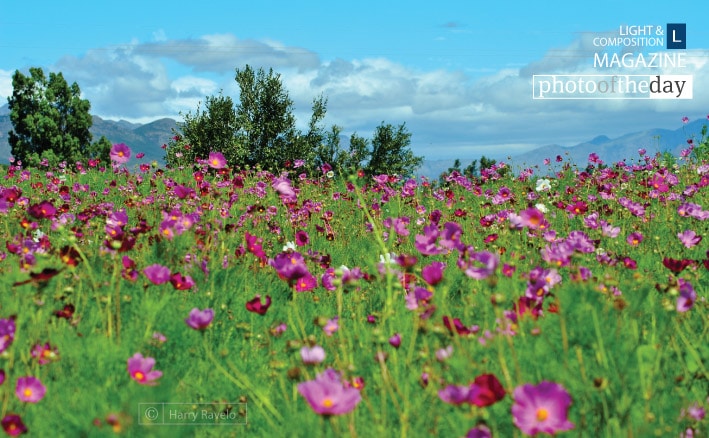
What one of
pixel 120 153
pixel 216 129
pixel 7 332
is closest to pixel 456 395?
pixel 7 332

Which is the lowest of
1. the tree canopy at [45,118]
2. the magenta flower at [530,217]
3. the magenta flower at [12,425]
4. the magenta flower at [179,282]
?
the magenta flower at [12,425]

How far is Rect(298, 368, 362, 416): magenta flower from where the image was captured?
4.98 feet

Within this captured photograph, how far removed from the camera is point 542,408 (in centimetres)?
149

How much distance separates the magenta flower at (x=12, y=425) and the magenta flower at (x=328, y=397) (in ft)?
2.85

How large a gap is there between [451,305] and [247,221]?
2.34 metres

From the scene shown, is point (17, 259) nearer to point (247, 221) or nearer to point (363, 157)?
point (247, 221)

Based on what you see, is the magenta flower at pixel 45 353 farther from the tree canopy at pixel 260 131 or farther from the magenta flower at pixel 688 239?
the tree canopy at pixel 260 131

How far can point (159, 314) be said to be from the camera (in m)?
2.87

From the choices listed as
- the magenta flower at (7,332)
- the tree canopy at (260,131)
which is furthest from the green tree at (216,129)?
the magenta flower at (7,332)

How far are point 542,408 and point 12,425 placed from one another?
1.44 m

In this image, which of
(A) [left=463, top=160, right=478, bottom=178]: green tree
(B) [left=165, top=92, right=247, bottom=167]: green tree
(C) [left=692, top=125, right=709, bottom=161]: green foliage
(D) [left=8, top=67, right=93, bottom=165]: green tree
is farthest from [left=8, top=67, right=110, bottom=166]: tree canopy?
(C) [left=692, top=125, right=709, bottom=161]: green foliage

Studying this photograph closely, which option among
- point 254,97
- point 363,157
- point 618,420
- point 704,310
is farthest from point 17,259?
point 363,157

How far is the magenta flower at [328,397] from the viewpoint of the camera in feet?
4.98

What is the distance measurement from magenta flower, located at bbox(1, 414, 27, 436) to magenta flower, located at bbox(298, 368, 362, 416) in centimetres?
87
